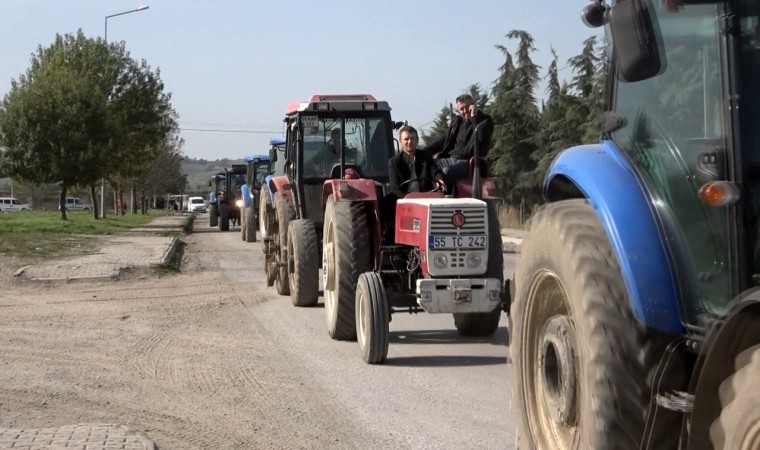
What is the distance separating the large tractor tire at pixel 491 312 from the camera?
31.0 ft

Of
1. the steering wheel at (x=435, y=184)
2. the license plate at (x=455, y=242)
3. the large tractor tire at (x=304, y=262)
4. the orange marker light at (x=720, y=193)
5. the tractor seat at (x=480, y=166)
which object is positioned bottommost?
the large tractor tire at (x=304, y=262)

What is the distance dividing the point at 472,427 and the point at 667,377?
3108mm

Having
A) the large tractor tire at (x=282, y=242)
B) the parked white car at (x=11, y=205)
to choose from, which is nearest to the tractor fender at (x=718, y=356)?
the large tractor tire at (x=282, y=242)

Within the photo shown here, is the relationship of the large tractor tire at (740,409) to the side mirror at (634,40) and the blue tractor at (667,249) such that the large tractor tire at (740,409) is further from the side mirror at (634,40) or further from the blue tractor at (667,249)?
the side mirror at (634,40)

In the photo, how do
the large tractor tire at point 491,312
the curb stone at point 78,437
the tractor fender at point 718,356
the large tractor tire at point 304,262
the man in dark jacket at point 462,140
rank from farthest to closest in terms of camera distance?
the large tractor tire at point 304,262, the man in dark jacket at point 462,140, the large tractor tire at point 491,312, the curb stone at point 78,437, the tractor fender at point 718,356

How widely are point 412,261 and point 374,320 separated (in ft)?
3.15

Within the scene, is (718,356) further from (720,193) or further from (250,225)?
(250,225)

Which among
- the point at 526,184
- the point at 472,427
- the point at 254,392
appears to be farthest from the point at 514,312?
the point at 526,184

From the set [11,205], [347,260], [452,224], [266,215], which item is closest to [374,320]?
[452,224]

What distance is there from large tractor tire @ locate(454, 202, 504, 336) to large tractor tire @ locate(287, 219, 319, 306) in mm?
2471

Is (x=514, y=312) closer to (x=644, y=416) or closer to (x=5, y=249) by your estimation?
(x=644, y=416)

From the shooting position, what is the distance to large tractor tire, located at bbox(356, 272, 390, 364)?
916 centimetres

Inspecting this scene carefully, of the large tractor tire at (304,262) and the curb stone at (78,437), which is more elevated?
the large tractor tire at (304,262)

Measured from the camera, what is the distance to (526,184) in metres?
32.8
